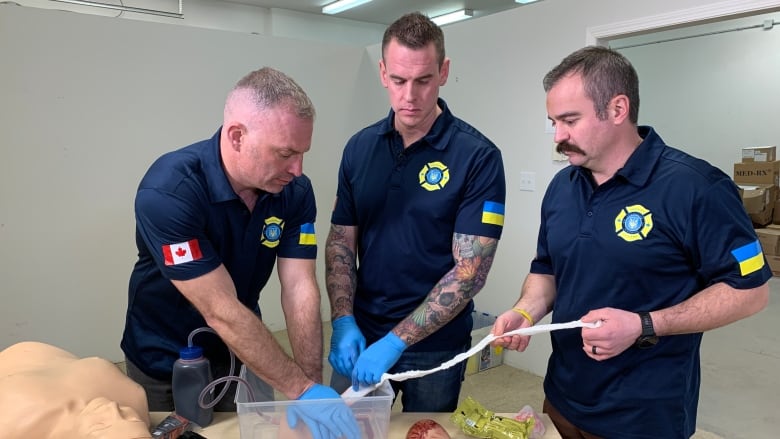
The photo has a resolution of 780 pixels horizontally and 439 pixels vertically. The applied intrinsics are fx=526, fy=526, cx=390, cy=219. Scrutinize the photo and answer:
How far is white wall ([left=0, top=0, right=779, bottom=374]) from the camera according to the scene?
10.2 ft

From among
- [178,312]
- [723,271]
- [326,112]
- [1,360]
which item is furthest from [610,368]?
[326,112]

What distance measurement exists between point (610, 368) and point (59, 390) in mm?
1291

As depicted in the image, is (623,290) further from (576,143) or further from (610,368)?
(576,143)

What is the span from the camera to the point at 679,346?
1332 millimetres

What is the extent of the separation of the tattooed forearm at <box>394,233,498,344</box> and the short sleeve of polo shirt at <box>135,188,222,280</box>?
23.2 inches

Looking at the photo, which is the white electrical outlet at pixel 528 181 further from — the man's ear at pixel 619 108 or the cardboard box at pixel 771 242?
the cardboard box at pixel 771 242

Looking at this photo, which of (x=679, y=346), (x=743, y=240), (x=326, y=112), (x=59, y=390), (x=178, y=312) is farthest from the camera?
(x=326, y=112)

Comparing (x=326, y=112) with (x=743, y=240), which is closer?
(x=743, y=240)

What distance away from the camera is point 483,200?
5.07 feet

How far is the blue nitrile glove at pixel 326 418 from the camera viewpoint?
1.19 m

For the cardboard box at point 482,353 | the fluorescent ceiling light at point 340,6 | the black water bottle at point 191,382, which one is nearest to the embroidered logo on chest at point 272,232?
the black water bottle at point 191,382

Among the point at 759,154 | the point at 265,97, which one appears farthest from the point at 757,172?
the point at 265,97

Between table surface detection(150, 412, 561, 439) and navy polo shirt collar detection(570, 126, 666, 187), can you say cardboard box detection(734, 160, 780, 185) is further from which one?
table surface detection(150, 412, 561, 439)

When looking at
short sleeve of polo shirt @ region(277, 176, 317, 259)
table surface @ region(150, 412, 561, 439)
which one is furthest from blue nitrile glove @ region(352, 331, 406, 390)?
short sleeve of polo shirt @ region(277, 176, 317, 259)
